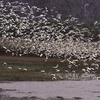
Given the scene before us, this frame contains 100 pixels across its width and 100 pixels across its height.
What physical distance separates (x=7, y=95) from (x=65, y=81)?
9072 millimetres

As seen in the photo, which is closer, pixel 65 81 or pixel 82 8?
pixel 65 81

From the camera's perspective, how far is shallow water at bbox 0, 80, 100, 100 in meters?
21.1

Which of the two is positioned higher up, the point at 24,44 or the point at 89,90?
the point at 24,44

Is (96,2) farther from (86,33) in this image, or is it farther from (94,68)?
(94,68)

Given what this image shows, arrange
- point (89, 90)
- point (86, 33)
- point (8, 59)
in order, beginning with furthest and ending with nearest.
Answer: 1. point (86, 33)
2. point (8, 59)
3. point (89, 90)

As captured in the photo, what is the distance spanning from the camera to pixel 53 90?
23.7 m

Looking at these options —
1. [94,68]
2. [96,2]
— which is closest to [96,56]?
[94,68]

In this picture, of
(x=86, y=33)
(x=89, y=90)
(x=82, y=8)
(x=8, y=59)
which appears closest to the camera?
(x=89, y=90)

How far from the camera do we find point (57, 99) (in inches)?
794

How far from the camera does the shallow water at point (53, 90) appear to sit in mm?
21109

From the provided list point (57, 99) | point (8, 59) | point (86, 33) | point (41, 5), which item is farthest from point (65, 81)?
point (41, 5)

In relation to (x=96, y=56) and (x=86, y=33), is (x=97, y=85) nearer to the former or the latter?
(x=96, y=56)

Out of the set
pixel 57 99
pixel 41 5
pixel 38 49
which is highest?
pixel 41 5

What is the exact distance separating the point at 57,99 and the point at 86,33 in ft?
181
